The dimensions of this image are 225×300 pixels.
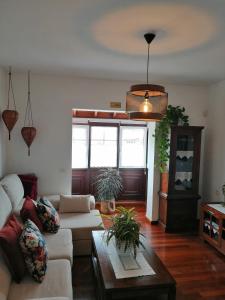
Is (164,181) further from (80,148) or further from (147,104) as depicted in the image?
(80,148)

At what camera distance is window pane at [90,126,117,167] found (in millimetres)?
6148

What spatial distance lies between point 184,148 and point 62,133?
7.02 ft

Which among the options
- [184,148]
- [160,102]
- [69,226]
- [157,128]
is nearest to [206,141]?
[184,148]

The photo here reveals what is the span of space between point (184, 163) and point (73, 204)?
205 cm

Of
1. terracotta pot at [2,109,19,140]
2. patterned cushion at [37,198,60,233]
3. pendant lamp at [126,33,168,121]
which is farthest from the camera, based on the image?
terracotta pot at [2,109,19,140]

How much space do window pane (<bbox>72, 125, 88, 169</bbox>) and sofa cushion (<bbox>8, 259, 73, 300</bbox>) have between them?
157 inches

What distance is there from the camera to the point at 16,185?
3.34 meters

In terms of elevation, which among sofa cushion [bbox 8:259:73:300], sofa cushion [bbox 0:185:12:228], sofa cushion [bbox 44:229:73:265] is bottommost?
sofa cushion [bbox 8:259:73:300]

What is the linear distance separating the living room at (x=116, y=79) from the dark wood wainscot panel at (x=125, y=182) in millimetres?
950

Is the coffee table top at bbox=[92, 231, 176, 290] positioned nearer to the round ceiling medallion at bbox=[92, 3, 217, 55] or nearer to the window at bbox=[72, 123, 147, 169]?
the round ceiling medallion at bbox=[92, 3, 217, 55]

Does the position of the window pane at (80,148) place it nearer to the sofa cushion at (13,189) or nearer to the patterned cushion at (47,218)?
the sofa cushion at (13,189)

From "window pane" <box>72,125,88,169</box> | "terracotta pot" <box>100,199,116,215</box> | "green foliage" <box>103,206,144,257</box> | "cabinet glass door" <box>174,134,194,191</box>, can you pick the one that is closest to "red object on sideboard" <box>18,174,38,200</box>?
"terracotta pot" <box>100,199,116,215</box>

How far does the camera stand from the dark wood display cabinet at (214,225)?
11.1 feet

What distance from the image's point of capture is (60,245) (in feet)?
8.70
